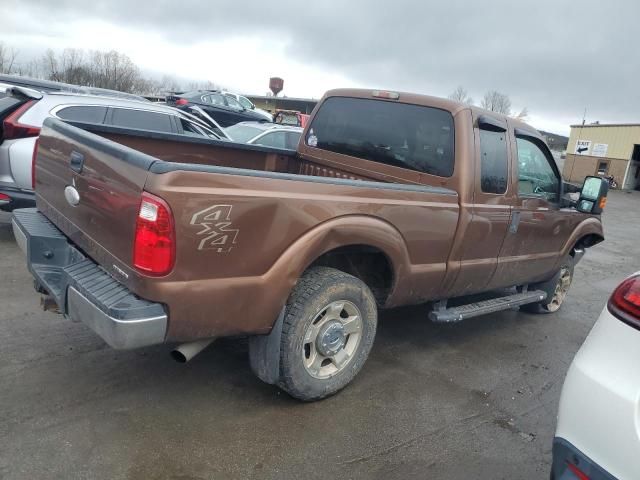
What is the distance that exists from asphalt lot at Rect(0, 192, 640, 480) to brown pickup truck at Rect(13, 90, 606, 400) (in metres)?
0.33

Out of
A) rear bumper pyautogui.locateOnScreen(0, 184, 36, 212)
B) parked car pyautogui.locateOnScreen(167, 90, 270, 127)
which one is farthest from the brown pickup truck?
parked car pyautogui.locateOnScreen(167, 90, 270, 127)

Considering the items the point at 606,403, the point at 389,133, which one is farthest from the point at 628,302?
the point at 389,133

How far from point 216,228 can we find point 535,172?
321 centimetres

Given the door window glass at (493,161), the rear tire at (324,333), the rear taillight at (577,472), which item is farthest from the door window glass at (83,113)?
the rear taillight at (577,472)

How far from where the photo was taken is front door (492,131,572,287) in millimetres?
4328

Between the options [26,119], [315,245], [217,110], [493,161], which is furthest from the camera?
[217,110]

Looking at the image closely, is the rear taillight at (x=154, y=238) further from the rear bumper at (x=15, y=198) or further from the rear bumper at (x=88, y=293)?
the rear bumper at (x=15, y=198)

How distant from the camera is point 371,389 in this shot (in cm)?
362

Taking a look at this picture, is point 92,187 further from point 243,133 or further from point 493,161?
point 243,133

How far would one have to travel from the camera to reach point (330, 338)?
3.28 m

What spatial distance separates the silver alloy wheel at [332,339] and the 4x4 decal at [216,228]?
0.81 metres

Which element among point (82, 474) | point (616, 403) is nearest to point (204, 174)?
point (82, 474)

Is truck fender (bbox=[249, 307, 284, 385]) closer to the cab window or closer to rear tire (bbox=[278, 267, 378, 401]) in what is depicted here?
rear tire (bbox=[278, 267, 378, 401])

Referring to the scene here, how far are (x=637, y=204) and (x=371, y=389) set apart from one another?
26587 millimetres
